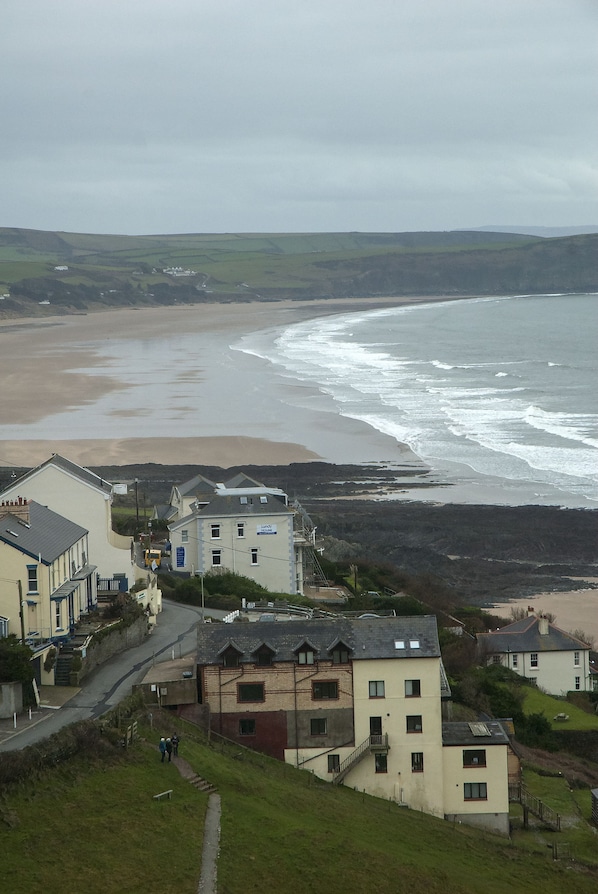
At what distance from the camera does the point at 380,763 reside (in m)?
23.5

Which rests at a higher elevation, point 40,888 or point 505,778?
point 40,888

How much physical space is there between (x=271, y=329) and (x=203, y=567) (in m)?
124

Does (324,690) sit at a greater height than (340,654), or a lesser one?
lesser

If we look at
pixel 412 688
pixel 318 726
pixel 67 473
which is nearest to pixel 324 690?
pixel 318 726

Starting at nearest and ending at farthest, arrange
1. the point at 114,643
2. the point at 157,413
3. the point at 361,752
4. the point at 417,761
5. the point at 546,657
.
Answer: the point at 361,752, the point at 417,761, the point at 114,643, the point at 546,657, the point at 157,413

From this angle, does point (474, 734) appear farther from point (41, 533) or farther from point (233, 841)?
point (41, 533)

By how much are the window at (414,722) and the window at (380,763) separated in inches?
28.9

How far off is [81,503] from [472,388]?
220 ft

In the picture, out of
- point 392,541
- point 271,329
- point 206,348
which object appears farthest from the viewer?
point 271,329

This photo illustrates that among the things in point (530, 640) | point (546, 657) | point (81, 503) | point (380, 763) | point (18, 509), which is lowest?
point (546, 657)

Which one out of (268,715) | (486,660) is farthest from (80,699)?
(486,660)

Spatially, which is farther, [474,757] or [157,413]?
[157,413]

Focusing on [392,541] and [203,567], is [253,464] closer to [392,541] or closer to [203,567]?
[392,541]

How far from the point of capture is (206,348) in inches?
5251
